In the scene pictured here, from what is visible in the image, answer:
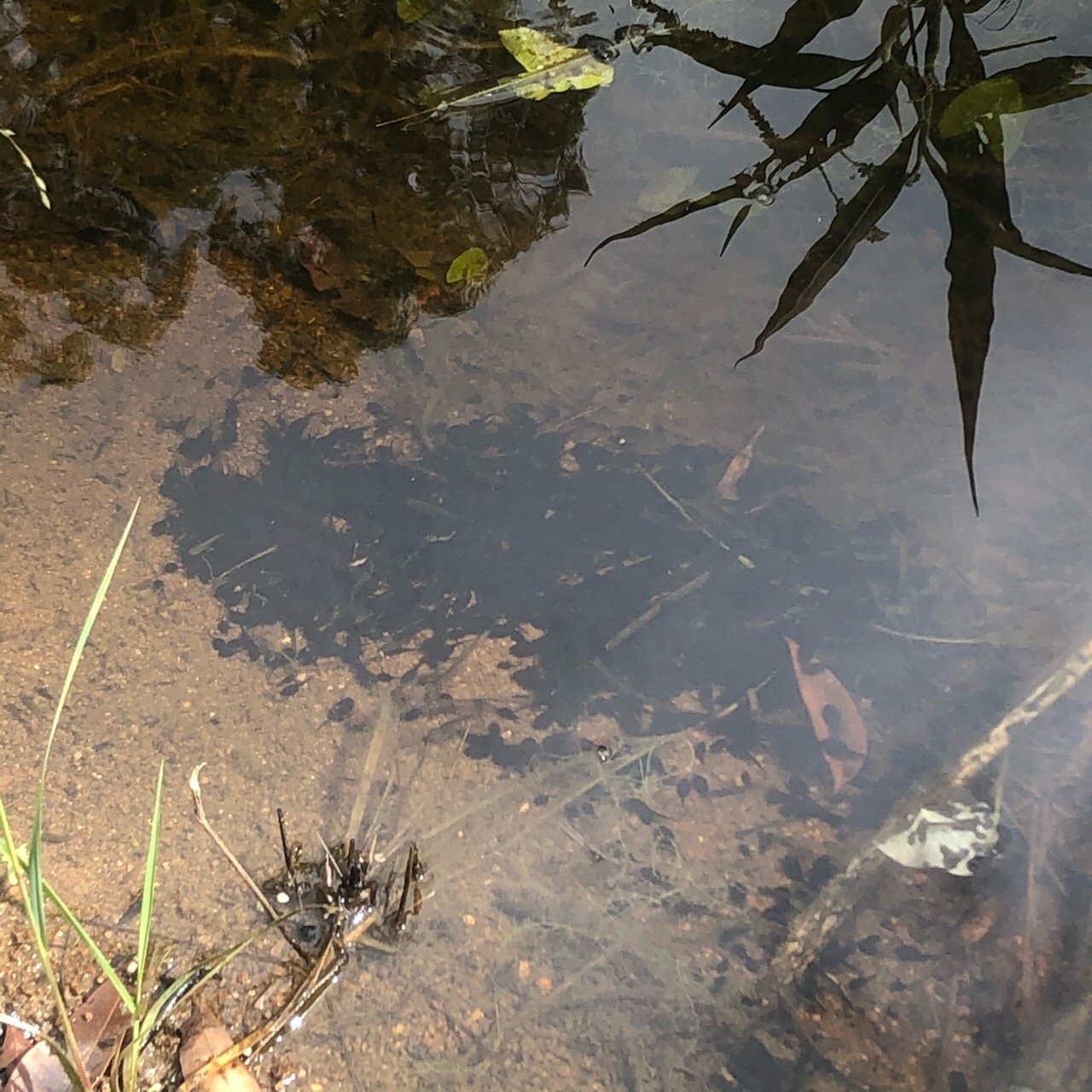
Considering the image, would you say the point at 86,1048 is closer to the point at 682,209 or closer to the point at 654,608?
the point at 654,608

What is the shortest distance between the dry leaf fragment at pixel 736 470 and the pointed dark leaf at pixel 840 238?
184mm

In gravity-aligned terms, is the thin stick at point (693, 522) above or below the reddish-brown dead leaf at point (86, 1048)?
above

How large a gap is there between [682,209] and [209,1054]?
178cm

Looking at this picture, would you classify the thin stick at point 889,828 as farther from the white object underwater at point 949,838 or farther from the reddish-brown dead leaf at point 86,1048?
the reddish-brown dead leaf at point 86,1048

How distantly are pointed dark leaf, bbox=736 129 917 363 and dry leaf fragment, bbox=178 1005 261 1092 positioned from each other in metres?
1.49

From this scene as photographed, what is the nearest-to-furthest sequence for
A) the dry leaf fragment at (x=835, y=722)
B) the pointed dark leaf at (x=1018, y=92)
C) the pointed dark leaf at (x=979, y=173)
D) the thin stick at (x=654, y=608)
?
the dry leaf fragment at (x=835, y=722) → the thin stick at (x=654, y=608) → the pointed dark leaf at (x=979, y=173) → the pointed dark leaf at (x=1018, y=92)

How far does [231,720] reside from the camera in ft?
4.95

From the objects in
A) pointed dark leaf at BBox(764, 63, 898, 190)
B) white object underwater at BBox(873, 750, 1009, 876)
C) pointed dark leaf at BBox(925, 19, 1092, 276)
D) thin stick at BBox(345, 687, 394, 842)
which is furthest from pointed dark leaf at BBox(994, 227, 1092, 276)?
thin stick at BBox(345, 687, 394, 842)

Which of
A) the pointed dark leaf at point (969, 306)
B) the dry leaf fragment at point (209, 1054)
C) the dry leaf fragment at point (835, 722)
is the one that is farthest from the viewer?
the pointed dark leaf at point (969, 306)

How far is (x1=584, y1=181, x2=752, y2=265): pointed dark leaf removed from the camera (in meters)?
1.89

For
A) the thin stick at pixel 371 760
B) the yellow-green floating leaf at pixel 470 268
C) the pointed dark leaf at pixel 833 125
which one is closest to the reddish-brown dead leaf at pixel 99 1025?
the thin stick at pixel 371 760

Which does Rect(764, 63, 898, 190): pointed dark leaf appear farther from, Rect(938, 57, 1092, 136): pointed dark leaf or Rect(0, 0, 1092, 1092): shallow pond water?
Rect(938, 57, 1092, 136): pointed dark leaf

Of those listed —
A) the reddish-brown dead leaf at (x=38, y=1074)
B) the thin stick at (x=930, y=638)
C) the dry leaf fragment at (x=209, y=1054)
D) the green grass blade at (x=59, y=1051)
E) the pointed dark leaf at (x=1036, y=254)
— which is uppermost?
the pointed dark leaf at (x=1036, y=254)

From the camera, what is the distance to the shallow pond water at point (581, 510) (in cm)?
135
